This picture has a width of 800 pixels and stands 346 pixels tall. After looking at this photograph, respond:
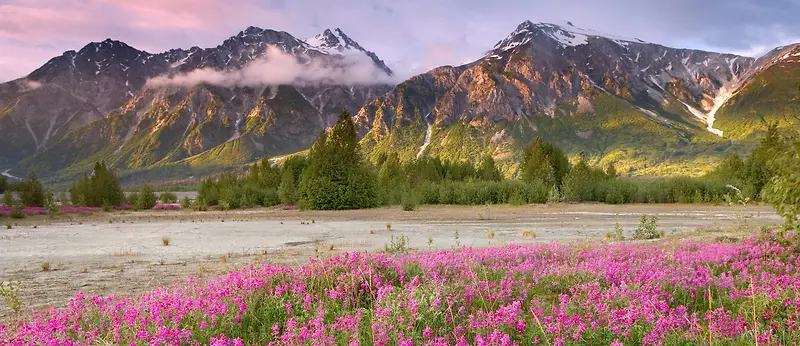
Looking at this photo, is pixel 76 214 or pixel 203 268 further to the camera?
pixel 76 214

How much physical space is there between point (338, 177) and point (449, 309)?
46.5 metres

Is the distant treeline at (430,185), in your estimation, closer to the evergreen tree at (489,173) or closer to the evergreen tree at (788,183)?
the evergreen tree at (489,173)

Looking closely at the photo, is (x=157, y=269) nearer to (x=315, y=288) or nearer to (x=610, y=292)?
(x=315, y=288)

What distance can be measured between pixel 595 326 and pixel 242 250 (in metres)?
15.5

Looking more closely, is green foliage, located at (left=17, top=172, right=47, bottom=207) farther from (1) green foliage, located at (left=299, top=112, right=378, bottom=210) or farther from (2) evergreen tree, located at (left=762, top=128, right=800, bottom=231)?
(2) evergreen tree, located at (left=762, top=128, right=800, bottom=231)

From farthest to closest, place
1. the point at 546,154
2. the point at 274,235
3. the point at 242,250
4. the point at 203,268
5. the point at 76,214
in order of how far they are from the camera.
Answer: the point at 546,154, the point at 76,214, the point at 274,235, the point at 242,250, the point at 203,268

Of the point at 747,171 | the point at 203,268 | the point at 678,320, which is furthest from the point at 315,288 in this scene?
the point at 747,171

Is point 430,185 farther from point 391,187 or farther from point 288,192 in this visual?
point 288,192

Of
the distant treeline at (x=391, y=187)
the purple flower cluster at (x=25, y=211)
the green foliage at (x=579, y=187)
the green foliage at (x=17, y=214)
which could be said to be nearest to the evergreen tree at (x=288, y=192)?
the distant treeline at (x=391, y=187)

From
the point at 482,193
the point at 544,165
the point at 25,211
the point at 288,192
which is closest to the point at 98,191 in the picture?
the point at 25,211

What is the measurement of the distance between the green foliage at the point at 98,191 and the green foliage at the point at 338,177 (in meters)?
31.6

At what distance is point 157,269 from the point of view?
1350 centimetres

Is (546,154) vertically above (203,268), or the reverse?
(546,154)

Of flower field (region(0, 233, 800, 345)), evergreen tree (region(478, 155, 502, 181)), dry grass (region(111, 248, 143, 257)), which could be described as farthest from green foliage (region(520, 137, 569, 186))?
flower field (region(0, 233, 800, 345))
